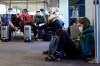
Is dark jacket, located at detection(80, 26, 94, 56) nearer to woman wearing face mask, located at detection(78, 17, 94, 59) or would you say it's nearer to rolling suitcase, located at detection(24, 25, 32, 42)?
woman wearing face mask, located at detection(78, 17, 94, 59)

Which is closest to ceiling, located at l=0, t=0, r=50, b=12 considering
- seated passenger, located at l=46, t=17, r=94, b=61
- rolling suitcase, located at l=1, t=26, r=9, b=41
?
rolling suitcase, located at l=1, t=26, r=9, b=41

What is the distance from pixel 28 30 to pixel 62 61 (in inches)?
171

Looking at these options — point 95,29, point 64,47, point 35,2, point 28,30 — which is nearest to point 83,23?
point 95,29

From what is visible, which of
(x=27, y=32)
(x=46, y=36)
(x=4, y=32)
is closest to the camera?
(x=27, y=32)

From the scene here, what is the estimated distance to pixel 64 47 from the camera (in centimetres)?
494

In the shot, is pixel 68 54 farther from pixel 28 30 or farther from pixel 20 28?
pixel 20 28

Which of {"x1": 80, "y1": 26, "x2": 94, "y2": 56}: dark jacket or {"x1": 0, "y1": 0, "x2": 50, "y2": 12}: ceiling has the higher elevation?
{"x1": 0, "y1": 0, "x2": 50, "y2": 12}: ceiling

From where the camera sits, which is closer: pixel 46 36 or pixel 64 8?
pixel 46 36

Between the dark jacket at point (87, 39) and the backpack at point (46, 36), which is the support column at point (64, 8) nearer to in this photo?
the backpack at point (46, 36)

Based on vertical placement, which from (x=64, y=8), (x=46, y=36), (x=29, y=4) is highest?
(x=29, y=4)

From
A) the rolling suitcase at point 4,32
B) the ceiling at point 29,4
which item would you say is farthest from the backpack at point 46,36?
the ceiling at point 29,4

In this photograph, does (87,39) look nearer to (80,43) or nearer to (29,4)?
(80,43)

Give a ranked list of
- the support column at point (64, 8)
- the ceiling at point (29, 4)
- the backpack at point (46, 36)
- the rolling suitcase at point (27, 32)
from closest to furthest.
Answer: the rolling suitcase at point (27, 32)
the backpack at point (46, 36)
the support column at point (64, 8)
the ceiling at point (29, 4)

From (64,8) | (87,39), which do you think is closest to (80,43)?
(87,39)
